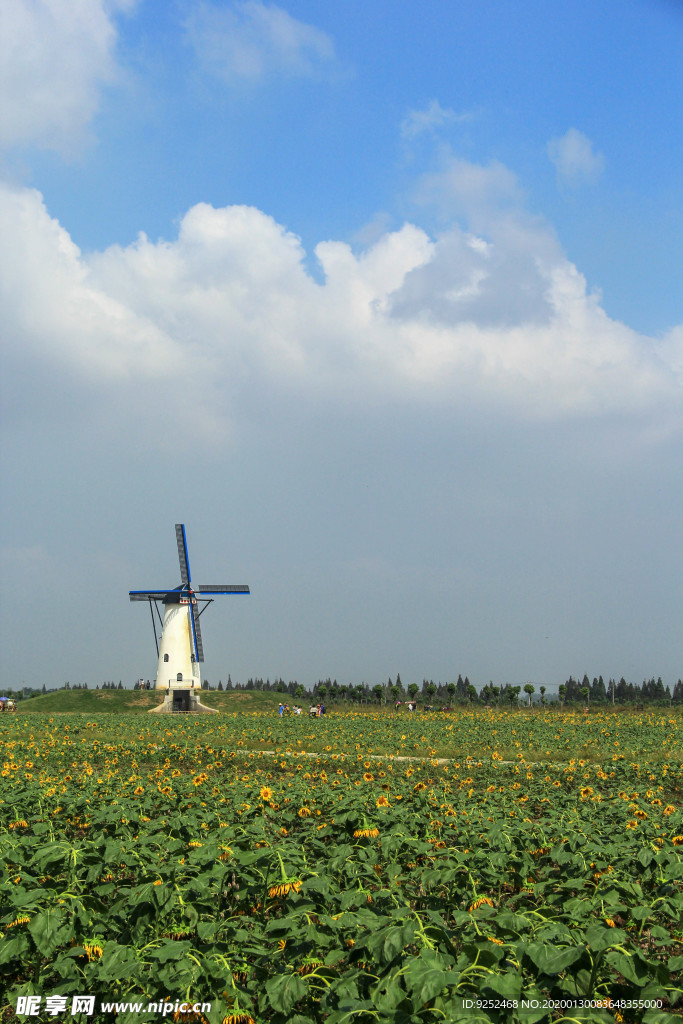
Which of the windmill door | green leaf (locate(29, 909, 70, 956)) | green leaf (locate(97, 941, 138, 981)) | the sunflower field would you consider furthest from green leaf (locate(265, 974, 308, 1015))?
the windmill door

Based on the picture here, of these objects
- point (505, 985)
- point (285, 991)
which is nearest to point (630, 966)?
point (505, 985)

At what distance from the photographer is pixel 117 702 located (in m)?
51.5

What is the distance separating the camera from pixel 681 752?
18922mm

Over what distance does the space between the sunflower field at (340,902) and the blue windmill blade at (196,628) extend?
46.0 meters

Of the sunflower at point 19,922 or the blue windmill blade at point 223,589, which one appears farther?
the blue windmill blade at point 223,589

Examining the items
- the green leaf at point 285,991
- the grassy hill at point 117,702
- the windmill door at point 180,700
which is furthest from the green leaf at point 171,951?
the windmill door at point 180,700

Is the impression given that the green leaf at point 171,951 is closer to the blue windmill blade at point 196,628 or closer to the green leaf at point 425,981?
the green leaf at point 425,981

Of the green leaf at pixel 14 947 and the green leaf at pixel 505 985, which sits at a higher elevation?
the green leaf at pixel 505 985

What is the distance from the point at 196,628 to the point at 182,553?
6.55 m

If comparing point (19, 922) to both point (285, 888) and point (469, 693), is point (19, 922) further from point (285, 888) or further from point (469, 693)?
point (469, 693)

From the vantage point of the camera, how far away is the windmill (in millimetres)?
51697

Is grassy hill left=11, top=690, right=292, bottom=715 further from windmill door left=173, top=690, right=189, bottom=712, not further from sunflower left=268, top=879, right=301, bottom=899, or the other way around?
sunflower left=268, top=879, right=301, bottom=899

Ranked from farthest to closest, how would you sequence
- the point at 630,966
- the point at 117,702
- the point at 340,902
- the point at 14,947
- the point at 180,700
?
the point at 117,702 < the point at 180,700 < the point at 340,902 < the point at 14,947 < the point at 630,966

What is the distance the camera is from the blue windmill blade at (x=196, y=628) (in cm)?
5745
